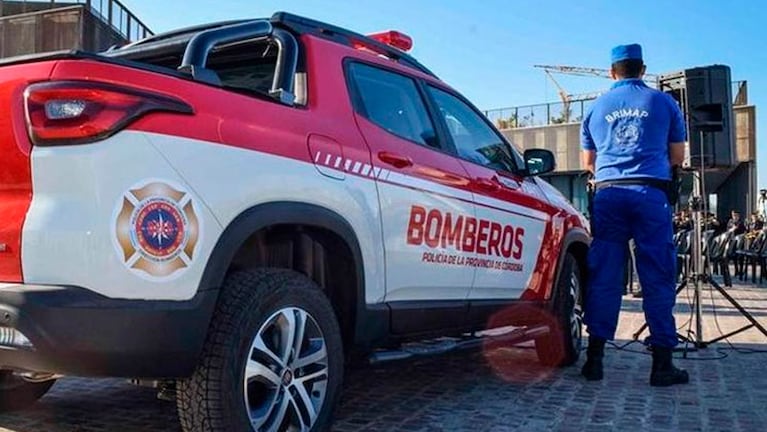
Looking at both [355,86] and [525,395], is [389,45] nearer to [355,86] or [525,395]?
[355,86]

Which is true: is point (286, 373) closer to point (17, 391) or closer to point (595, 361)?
point (17, 391)

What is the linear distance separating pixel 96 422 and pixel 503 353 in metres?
3.41

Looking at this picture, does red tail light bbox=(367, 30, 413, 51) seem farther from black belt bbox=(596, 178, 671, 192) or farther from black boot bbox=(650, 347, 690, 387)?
black boot bbox=(650, 347, 690, 387)


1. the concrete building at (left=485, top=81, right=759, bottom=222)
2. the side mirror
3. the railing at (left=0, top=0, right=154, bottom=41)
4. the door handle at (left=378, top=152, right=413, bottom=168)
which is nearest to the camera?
the door handle at (left=378, top=152, right=413, bottom=168)

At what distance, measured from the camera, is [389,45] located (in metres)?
4.16

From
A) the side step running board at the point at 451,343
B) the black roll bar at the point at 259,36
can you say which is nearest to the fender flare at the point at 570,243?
the side step running board at the point at 451,343

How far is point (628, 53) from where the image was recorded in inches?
198

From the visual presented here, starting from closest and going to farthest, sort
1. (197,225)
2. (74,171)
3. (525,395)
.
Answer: (74,171)
(197,225)
(525,395)

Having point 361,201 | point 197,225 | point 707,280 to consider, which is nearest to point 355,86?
point 361,201

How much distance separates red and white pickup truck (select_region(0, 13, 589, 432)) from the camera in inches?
90.2

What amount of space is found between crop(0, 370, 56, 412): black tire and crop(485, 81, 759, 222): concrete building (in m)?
27.6

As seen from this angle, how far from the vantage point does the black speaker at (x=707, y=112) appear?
6605 millimetres

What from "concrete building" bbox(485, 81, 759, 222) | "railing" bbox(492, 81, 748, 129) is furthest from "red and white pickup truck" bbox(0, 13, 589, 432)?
"railing" bbox(492, 81, 748, 129)

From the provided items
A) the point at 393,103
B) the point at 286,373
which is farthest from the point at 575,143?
the point at 286,373
